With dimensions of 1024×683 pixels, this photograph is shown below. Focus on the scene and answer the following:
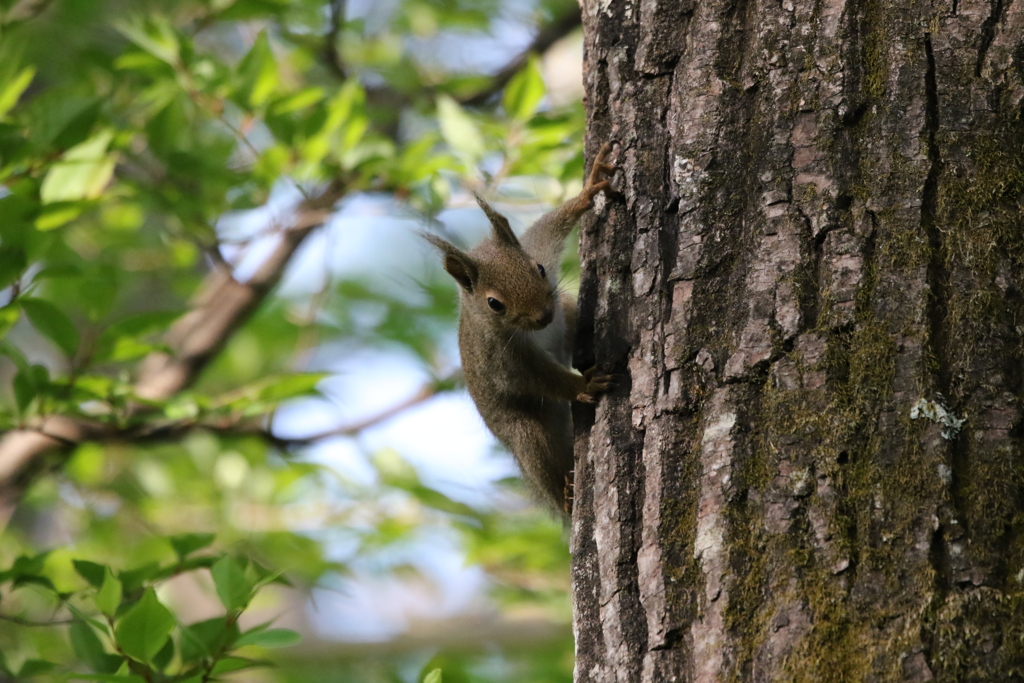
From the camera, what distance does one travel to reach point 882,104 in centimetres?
180

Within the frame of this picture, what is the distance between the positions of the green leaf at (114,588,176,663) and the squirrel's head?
141cm

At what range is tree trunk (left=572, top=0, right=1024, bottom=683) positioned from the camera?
60.1 inches

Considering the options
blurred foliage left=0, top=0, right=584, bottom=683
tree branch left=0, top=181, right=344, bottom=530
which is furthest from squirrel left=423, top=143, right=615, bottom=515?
tree branch left=0, top=181, right=344, bottom=530

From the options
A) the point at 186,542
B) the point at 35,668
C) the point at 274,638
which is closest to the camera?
the point at 274,638

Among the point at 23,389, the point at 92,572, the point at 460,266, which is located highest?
the point at 460,266

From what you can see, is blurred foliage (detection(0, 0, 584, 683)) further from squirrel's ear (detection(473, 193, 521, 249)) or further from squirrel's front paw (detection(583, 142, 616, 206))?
squirrel's front paw (detection(583, 142, 616, 206))

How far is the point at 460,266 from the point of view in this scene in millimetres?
3254

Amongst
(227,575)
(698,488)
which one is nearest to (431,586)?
(227,575)

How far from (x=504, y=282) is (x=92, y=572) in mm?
1551

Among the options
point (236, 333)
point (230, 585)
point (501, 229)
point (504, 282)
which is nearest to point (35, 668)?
point (230, 585)

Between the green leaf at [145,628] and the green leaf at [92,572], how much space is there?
1.08 feet

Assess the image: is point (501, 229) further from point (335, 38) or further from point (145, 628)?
point (335, 38)

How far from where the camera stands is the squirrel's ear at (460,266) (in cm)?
311

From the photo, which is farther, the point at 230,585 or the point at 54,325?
the point at 54,325
